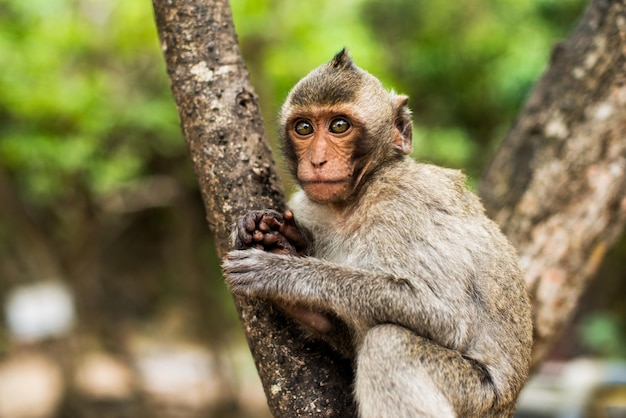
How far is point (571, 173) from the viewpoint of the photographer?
562 cm

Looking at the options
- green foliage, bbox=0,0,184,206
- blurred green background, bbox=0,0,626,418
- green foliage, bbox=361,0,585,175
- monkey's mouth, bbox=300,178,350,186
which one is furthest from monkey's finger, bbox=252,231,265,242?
green foliage, bbox=361,0,585,175

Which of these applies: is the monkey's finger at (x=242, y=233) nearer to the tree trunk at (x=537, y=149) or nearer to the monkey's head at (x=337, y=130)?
the tree trunk at (x=537, y=149)

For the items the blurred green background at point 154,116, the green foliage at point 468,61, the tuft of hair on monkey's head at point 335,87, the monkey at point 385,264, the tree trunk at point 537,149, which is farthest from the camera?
the green foliage at point 468,61

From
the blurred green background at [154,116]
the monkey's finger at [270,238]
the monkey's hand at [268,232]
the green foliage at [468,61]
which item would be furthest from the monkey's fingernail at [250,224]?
the green foliage at [468,61]

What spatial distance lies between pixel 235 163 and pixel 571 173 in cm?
285

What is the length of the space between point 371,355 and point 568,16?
9.27 meters

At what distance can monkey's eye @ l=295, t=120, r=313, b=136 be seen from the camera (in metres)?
4.43

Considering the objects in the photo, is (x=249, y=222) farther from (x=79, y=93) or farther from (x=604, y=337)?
(x=604, y=337)

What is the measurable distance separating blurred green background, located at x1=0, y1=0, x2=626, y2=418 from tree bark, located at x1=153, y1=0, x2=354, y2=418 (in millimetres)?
4598

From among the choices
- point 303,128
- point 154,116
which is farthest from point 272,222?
point 154,116

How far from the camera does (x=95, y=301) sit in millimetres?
14516

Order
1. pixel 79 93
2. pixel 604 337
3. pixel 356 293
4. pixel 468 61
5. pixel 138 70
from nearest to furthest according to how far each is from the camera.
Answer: pixel 356 293 → pixel 79 93 → pixel 138 70 → pixel 468 61 → pixel 604 337

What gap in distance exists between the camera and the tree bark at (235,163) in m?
3.83

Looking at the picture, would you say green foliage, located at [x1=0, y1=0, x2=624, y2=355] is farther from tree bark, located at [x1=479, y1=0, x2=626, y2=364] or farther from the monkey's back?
the monkey's back
